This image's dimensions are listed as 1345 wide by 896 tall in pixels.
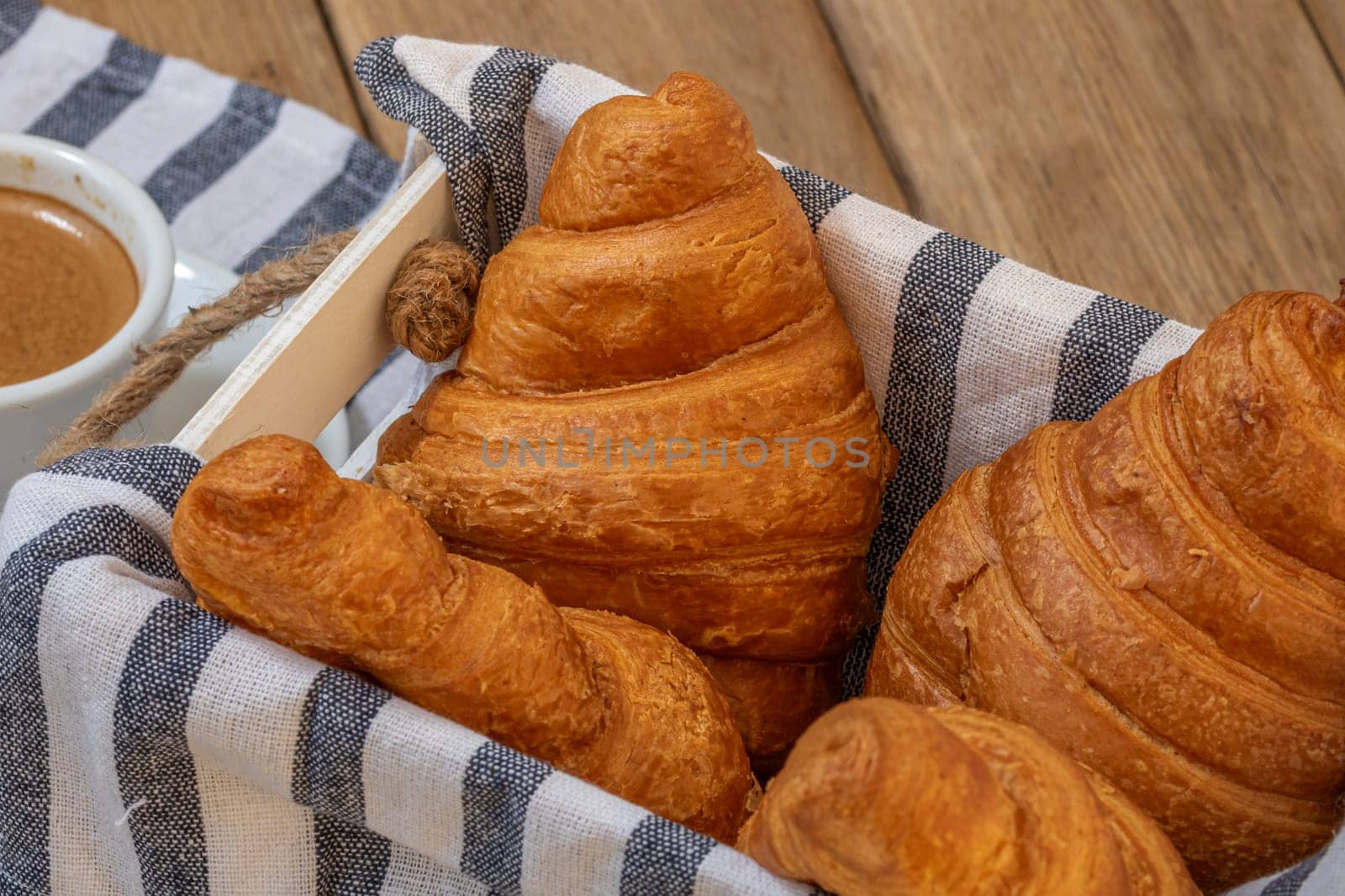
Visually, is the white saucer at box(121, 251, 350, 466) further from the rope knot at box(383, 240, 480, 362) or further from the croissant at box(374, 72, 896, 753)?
the croissant at box(374, 72, 896, 753)

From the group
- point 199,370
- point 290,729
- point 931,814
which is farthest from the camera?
point 199,370

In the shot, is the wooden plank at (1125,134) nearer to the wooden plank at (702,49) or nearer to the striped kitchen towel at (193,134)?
the wooden plank at (702,49)

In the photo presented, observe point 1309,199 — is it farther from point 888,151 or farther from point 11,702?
point 11,702

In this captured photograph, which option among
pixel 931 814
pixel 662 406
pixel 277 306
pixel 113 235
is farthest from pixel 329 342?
pixel 931 814

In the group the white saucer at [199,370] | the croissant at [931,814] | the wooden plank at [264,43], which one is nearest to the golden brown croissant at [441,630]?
the croissant at [931,814]

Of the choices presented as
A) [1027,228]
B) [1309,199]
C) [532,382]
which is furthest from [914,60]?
[532,382]

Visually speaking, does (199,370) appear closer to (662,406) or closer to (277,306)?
(277,306)
